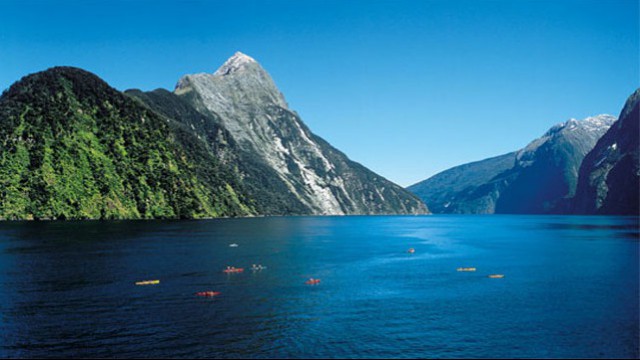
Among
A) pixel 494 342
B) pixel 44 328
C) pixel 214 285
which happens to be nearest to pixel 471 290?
pixel 494 342

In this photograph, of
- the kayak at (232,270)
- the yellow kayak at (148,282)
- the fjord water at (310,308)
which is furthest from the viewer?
the kayak at (232,270)

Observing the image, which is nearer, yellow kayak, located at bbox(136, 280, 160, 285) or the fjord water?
the fjord water

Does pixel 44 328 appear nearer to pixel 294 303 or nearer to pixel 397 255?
pixel 294 303

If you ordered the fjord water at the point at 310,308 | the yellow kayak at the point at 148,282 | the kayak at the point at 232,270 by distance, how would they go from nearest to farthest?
the fjord water at the point at 310,308
the yellow kayak at the point at 148,282
the kayak at the point at 232,270

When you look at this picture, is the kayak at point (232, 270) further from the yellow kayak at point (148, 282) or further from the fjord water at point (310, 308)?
the yellow kayak at point (148, 282)

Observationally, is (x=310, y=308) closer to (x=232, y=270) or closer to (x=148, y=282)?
(x=148, y=282)

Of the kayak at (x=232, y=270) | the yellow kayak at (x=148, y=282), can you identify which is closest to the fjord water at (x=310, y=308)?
the kayak at (x=232, y=270)

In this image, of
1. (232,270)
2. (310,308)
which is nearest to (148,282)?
(232,270)

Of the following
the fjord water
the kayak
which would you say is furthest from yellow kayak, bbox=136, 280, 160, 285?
the kayak

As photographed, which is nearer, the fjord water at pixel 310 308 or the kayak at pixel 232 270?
the fjord water at pixel 310 308

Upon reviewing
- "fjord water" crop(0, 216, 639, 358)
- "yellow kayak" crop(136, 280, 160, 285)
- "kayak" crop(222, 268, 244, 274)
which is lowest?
"fjord water" crop(0, 216, 639, 358)

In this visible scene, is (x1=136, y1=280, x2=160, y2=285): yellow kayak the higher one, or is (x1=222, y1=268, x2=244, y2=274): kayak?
(x1=136, y1=280, x2=160, y2=285): yellow kayak

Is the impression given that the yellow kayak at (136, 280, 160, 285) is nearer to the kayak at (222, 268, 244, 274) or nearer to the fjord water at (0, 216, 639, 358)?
the fjord water at (0, 216, 639, 358)
